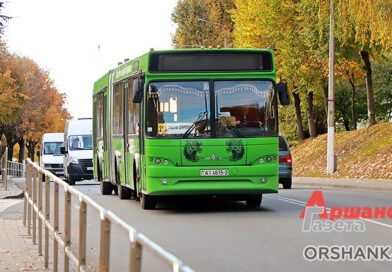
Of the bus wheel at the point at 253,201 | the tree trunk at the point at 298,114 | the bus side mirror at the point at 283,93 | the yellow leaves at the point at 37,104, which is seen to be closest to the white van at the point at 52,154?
the tree trunk at the point at 298,114

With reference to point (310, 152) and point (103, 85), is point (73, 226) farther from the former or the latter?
point (310, 152)

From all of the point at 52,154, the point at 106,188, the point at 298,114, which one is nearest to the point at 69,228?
the point at 106,188

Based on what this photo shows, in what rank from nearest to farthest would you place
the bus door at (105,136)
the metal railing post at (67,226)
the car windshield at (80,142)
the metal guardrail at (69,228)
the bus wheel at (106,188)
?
the metal guardrail at (69,228)
the metal railing post at (67,226)
the bus door at (105,136)
the bus wheel at (106,188)
the car windshield at (80,142)

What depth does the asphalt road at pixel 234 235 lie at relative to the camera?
34.9ft

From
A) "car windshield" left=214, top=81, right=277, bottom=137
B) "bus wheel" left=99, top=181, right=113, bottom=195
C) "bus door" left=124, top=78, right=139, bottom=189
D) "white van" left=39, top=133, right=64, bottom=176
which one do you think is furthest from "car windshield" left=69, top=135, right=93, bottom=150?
"car windshield" left=214, top=81, right=277, bottom=137

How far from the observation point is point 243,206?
21.2m

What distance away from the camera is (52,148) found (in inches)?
2149

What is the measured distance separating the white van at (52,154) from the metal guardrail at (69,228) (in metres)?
35.7

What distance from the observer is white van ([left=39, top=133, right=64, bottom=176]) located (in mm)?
52728

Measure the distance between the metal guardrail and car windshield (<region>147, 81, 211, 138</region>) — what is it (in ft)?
10.5

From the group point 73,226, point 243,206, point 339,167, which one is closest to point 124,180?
Answer: point 243,206

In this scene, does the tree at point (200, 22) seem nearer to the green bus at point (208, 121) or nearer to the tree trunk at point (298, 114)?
the tree trunk at point (298, 114)

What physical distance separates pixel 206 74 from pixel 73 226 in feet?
34.8

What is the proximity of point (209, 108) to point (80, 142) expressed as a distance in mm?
22966
